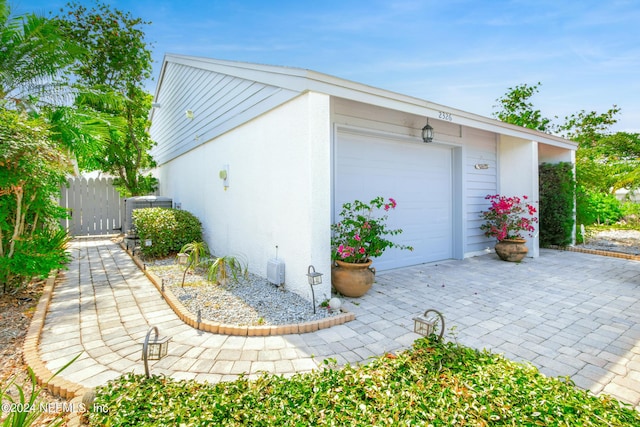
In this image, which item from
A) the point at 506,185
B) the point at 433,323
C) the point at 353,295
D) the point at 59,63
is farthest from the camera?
the point at 506,185

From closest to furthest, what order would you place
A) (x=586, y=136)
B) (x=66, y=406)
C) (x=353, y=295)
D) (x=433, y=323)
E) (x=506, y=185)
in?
(x=66, y=406), (x=433, y=323), (x=353, y=295), (x=506, y=185), (x=586, y=136)

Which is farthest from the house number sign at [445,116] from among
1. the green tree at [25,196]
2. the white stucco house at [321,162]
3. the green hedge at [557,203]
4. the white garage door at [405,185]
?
the green tree at [25,196]

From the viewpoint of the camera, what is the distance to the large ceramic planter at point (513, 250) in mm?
Answer: 6344

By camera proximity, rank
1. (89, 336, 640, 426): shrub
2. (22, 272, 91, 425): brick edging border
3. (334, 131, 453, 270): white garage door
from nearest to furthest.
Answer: (89, 336, 640, 426): shrub
(22, 272, 91, 425): brick edging border
(334, 131, 453, 270): white garage door

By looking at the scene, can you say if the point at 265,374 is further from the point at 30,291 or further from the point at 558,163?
the point at 558,163

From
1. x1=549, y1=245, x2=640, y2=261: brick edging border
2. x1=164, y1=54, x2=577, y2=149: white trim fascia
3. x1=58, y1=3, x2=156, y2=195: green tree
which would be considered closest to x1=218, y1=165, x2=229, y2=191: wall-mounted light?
x1=164, y1=54, x2=577, y2=149: white trim fascia

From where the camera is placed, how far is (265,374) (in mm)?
2246

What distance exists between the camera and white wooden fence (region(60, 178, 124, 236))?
1019 cm

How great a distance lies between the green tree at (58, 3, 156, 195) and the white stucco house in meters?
1.57

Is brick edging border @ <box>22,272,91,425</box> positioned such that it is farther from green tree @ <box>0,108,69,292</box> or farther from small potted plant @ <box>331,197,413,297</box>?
small potted plant @ <box>331,197,413,297</box>

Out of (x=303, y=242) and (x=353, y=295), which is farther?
(x=353, y=295)

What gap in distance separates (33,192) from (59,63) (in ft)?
11.8

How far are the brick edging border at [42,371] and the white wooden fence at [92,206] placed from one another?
7.76 meters

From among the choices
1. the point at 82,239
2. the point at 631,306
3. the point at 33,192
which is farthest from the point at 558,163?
the point at 82,239
